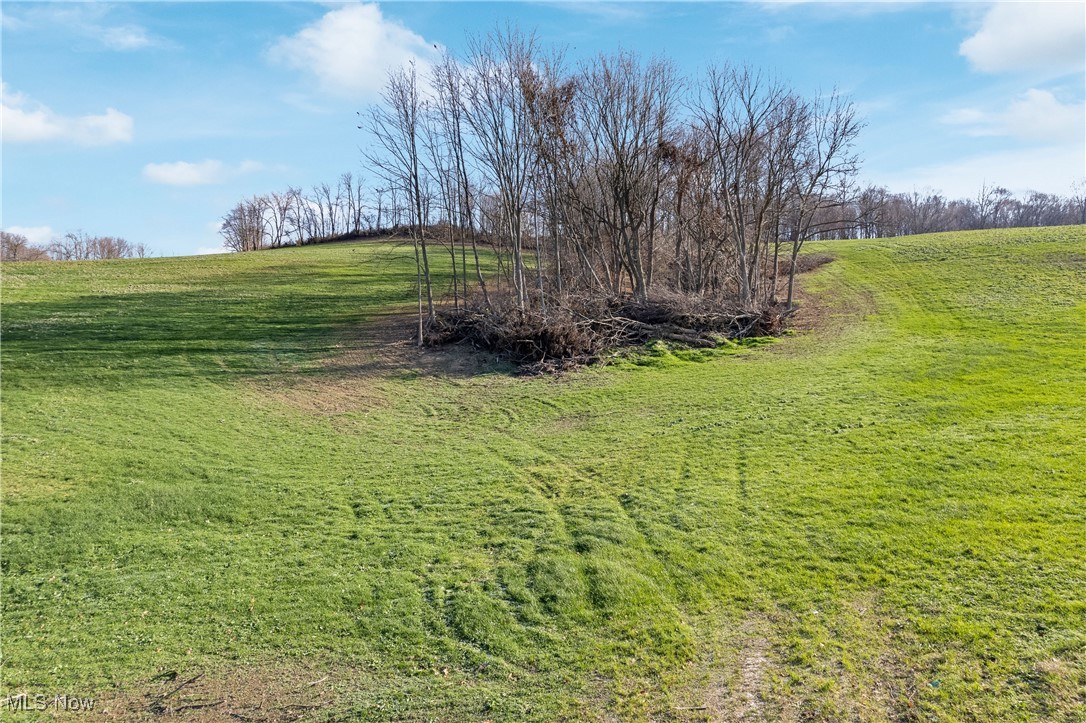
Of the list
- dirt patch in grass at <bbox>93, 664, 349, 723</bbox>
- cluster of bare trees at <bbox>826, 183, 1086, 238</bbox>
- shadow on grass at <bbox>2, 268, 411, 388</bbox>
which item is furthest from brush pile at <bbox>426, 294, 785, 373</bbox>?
cluster of bare trees at <bbox>826, 183, 1086, 238</bbox>

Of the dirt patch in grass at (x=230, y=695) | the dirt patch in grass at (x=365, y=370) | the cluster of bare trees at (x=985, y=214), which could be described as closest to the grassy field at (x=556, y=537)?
the dirt patch in grass at (x=230, y=695)

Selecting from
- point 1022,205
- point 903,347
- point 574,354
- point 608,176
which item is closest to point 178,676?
point 574,354

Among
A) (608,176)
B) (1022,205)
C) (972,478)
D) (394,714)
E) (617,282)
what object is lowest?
(394,714)

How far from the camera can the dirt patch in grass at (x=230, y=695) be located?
17.4 feet

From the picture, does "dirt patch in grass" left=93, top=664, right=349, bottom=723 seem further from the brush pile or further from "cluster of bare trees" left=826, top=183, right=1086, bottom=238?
"cluster of bare trees" left=826, top=183, right=1086, bottom=238

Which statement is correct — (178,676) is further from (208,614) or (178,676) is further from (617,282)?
(617,282)

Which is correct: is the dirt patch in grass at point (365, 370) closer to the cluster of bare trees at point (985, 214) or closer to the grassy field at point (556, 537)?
the grassy field at point (556, 537)

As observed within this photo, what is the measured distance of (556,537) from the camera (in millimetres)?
8062

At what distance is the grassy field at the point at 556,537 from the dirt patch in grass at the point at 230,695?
31mm

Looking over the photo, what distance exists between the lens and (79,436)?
38.6 feet

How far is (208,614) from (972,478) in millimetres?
9930

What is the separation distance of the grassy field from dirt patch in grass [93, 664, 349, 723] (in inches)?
1.2

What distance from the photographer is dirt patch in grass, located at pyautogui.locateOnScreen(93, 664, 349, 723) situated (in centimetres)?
529

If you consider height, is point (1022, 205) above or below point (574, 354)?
above
